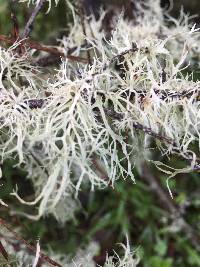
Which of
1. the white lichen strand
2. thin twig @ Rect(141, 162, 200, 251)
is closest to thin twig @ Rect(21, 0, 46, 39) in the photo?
the white lichen strand

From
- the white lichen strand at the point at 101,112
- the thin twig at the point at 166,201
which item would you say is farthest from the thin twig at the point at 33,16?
the thin twig at the point at 166,201

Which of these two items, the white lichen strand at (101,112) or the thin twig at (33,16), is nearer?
the white lichen strand at (101,112)

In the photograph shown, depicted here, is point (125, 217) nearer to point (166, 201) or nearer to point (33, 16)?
point (166, 201)

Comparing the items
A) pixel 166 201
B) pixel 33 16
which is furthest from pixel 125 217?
pixel 33 16

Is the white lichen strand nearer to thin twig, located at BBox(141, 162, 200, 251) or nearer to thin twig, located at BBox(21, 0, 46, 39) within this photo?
thin twig, located at BBox(21, 0, 46, 39)

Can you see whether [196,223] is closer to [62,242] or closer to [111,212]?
[111,212]

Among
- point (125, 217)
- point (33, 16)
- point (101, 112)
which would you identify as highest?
point (33, 16)

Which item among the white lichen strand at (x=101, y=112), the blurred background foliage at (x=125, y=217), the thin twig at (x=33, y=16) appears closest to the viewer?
the white lichen strand at (x=101, y=112)

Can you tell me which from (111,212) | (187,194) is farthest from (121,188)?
(187,194)

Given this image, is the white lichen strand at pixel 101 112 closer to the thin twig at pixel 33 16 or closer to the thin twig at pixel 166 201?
the thin twig at pixel 33 16
